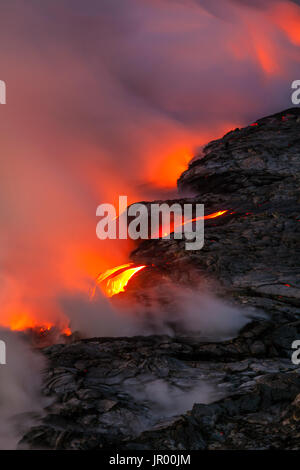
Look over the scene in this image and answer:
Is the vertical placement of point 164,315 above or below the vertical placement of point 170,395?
above

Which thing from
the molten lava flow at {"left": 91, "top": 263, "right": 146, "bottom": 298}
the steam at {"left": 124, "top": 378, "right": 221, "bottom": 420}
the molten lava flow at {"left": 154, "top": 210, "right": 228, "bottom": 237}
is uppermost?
the molten lava flow at {"left": 154, "top": 210, "right": 228, "bottom": 237}

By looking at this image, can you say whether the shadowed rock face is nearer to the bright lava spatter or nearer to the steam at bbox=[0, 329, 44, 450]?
the steam at bbox=[0, 329, 44, 450]

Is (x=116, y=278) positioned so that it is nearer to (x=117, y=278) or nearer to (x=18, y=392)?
(x=117, y=278)

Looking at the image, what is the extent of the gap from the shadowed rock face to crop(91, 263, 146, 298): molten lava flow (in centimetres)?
49

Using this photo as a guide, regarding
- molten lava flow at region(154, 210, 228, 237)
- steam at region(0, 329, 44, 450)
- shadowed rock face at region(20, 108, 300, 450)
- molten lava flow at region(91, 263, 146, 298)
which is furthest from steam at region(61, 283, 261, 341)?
molten lava flow at region(154, 210, 228, 237)

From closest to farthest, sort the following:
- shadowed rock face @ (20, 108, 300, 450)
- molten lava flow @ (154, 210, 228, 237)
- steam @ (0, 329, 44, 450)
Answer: shadowed rock face @ (20, 108, 300, 450)
steam @ (0, 329, 44, 450)
molten lava flow @ (154, 210, 228, 237)

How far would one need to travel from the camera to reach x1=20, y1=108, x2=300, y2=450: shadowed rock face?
7.37 meters

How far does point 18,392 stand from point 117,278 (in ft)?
18.8

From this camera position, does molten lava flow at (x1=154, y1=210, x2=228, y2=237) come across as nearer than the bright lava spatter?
No

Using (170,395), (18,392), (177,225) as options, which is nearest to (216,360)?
(170,395)

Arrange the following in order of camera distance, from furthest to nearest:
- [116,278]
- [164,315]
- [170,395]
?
[116,278]
[164,315]
[170,395]

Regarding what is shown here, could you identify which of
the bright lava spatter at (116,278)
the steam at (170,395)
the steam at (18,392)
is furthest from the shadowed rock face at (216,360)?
the bright lava spatter at (116,278)

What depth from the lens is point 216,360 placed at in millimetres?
10148
